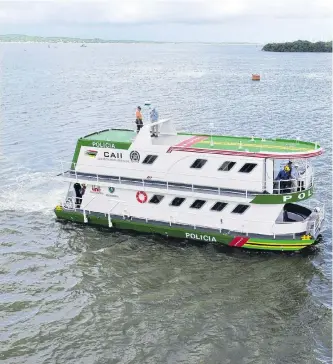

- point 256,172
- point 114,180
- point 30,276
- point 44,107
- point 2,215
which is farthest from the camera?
point 44,107

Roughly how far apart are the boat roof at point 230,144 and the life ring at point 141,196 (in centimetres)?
258

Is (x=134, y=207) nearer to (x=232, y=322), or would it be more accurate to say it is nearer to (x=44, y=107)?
(x=232, y=322)

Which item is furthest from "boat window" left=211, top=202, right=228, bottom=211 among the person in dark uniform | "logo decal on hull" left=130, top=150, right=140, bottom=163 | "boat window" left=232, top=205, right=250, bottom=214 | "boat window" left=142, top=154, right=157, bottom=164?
the person in dark uniform

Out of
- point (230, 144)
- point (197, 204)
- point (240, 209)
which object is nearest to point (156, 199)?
point (197, 204)

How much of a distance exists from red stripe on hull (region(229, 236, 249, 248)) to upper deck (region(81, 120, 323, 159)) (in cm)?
403

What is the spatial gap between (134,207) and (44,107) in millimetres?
45814

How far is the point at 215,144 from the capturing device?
84.9ft

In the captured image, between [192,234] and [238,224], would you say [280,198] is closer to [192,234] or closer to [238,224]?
[238,224]

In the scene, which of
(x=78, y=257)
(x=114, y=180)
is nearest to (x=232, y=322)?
(x=78, y=257)

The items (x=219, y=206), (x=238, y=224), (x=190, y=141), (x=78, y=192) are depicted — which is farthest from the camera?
(x=78, y=192)

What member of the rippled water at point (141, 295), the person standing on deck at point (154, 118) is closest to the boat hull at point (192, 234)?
the rippled water at point (141, 295)

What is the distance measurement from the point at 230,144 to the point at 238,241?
5122mm

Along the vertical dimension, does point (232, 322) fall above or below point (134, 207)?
below

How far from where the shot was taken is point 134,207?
2697 cm
